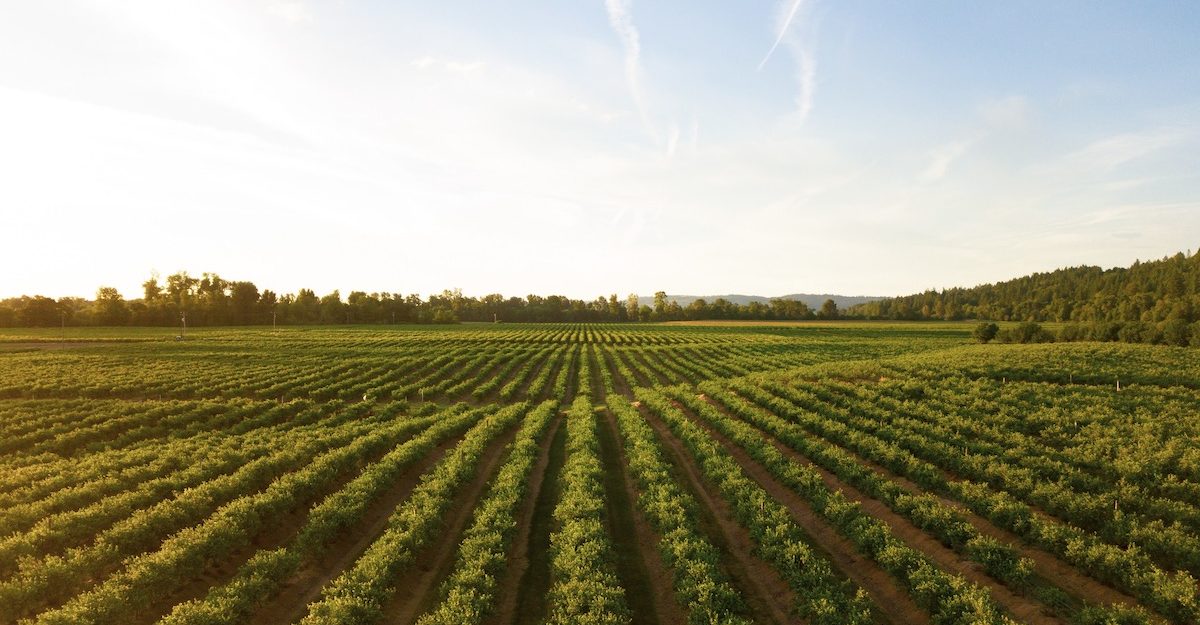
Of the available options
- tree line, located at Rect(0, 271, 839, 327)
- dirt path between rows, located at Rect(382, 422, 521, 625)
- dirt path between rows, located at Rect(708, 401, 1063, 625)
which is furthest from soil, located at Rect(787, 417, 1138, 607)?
tree line, located at Rect(0, 271, 839, 327)

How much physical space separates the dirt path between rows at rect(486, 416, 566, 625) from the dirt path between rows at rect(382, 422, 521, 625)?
6.13 ft

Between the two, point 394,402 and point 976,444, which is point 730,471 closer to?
point 976,444

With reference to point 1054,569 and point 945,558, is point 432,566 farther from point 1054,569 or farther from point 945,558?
point 1054,569

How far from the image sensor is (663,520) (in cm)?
1653

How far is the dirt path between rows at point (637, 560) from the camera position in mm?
13102

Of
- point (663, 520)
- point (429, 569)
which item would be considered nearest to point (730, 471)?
point (663, 520)

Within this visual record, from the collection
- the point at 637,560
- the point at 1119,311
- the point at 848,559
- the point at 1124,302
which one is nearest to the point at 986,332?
the point at 1119,311

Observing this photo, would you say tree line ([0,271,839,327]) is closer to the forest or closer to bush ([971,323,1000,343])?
the forest

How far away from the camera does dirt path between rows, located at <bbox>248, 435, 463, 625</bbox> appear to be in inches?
510

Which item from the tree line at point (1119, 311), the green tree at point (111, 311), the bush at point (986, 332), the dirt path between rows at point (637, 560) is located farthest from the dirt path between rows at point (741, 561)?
the green tree at point (111, 311)

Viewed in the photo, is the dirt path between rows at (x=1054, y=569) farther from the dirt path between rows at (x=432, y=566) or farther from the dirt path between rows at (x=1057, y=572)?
the dirt path between rows at (x=432, y=566)

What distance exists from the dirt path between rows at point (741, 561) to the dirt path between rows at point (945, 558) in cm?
441

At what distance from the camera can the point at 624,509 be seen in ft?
63.6

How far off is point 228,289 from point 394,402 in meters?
162
